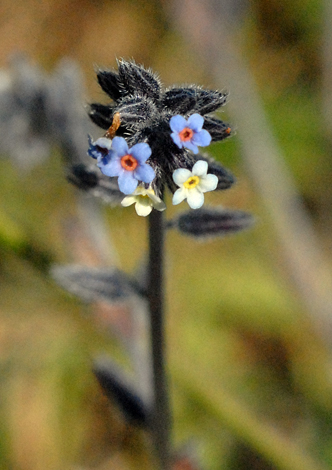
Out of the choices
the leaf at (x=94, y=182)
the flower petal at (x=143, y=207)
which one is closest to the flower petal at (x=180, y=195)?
the flower petal at (x=143, y=207)

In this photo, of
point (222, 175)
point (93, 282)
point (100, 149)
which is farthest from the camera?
point (93, 282)

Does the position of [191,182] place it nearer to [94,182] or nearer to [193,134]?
[193,134]

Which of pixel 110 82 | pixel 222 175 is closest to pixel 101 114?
pixel 110 82

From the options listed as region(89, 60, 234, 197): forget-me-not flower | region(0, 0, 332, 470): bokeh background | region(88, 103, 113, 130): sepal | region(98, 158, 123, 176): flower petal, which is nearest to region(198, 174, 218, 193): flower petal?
region(89, 60, 234, 197): forget-me-not flower

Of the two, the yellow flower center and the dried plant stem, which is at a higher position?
the yellow flower center

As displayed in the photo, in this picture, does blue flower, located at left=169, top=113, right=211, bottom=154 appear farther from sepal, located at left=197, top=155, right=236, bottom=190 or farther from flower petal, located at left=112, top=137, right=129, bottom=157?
sepal, located at left=197, top=155, right=236, bottom=190
